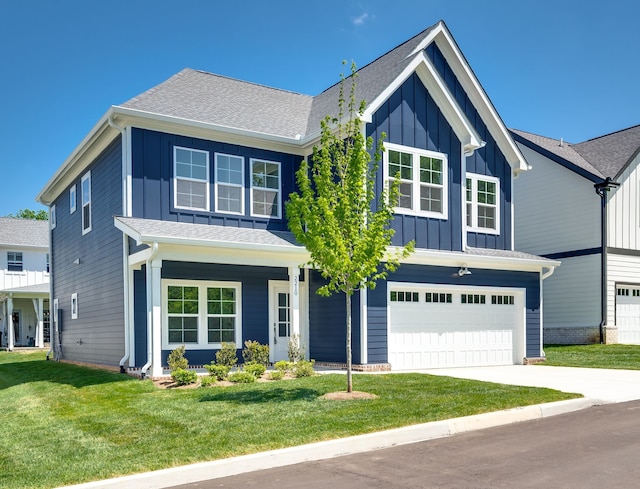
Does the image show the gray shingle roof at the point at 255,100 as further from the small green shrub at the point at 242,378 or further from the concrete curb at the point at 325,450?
the concrete curb at the point at 325,450

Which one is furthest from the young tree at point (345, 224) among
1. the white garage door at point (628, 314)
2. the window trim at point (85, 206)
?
the white garage door at point (628, 314)

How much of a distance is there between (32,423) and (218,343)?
6568 mm

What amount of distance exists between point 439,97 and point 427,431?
1118 centimetres

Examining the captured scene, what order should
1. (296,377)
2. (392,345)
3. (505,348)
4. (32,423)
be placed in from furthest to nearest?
(505,348), (392,345), (296,377), (32,423)

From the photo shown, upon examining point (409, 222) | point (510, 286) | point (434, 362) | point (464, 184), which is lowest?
point (434, 362)

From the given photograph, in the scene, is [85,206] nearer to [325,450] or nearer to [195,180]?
[195,180]

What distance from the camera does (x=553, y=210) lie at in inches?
965

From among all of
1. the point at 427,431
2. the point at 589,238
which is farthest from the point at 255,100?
the point at 427,431

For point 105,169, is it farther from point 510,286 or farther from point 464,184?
point 510,286

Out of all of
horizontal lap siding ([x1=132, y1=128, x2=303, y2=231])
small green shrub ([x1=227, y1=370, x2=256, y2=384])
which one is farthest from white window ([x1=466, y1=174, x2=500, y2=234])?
small green shrub ([x1=227, y1=370, x2=256, y2=384])

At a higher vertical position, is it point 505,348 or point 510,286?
point 510,286

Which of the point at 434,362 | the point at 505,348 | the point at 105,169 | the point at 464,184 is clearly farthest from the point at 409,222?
the point at 105,169

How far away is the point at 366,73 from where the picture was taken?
19266 millimetres

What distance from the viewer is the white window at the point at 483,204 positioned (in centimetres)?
1872
